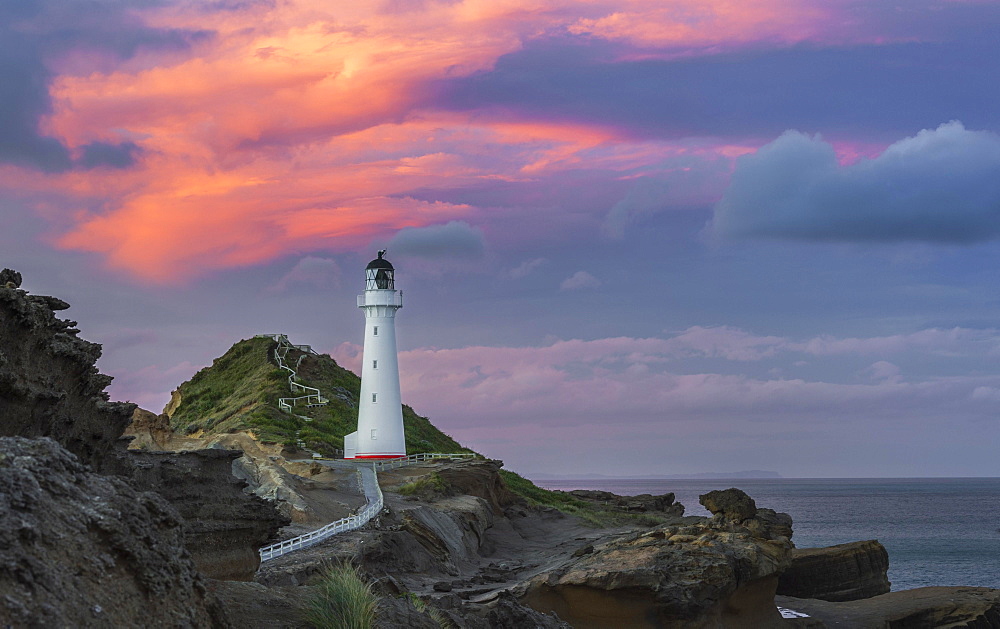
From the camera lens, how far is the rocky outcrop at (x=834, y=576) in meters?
35.4

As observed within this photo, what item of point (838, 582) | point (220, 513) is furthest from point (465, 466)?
point (220, 513)

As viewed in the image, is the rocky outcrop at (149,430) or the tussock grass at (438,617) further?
the rocky outcrop at (149,430)

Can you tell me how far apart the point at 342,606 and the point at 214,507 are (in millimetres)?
4751

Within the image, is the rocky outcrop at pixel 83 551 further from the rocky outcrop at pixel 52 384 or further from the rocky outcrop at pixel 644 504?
the rocky outcrop at pixel 644 504

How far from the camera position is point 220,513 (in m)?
12.9

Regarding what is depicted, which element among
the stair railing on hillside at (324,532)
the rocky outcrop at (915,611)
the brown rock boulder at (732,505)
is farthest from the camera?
the brown rock boulder at (732,505)

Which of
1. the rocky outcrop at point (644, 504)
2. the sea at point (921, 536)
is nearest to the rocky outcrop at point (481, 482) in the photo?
the rocky outcrop at point (644, 504)

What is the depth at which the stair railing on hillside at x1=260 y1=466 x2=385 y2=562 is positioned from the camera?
826 inches

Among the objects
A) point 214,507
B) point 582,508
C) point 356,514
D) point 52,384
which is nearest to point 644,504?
point 582,508

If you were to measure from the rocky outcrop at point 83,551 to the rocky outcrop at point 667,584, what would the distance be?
14.7 metres

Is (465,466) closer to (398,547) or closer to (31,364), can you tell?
(398,547)

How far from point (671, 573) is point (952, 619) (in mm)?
13561

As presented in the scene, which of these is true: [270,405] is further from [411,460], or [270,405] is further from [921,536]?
[921,536]

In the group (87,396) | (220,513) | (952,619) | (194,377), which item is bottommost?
Result: (952,619)
